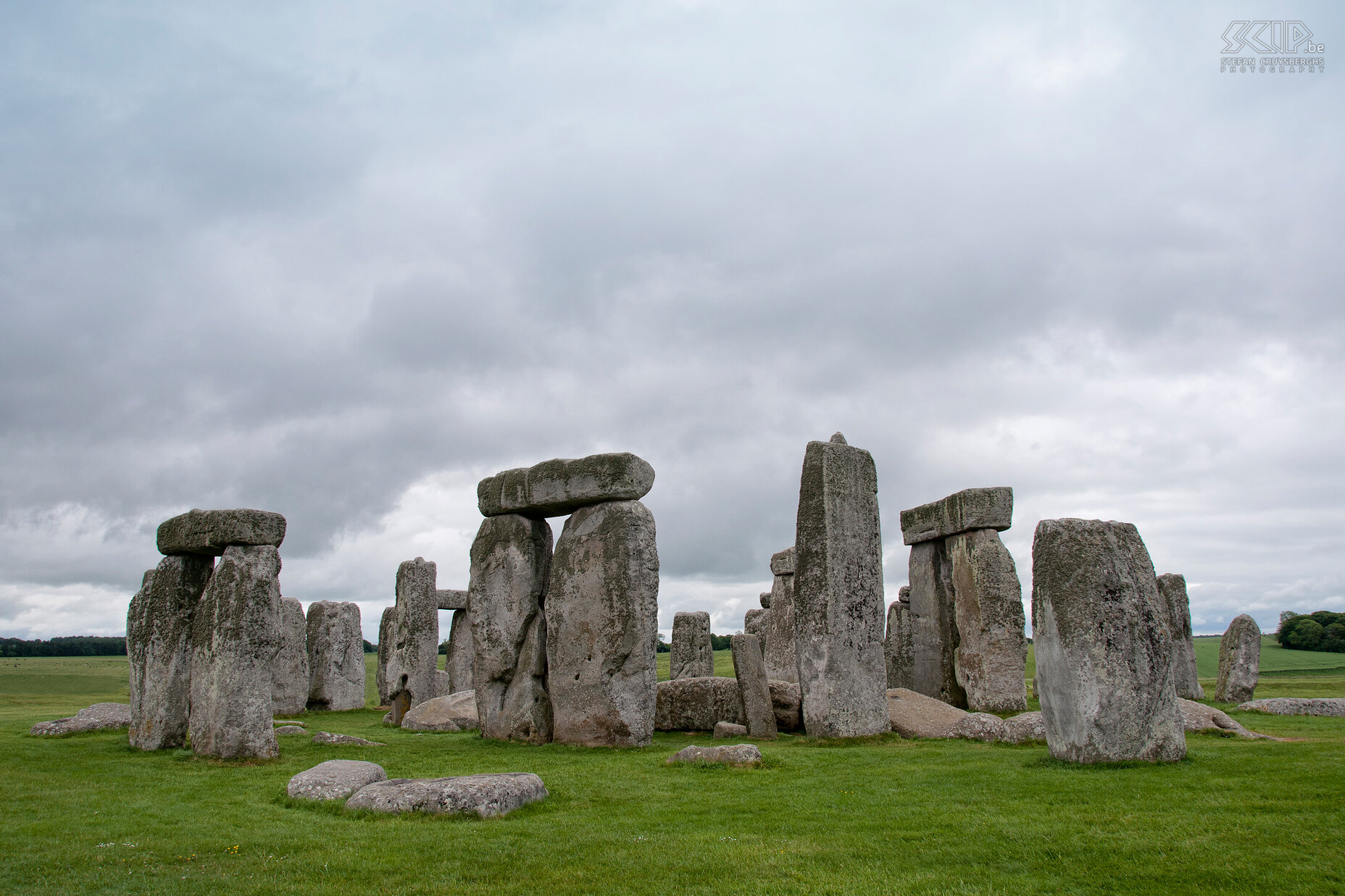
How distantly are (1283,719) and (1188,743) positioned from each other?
626 centimetres

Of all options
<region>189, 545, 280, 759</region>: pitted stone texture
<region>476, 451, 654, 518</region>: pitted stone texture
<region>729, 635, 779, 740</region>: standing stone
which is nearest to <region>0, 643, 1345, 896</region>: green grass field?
<region>189, 545, 280, 759</region>: pitted stone texture

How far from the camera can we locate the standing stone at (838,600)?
12.9 metres

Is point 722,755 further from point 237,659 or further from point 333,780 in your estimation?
point 237,659

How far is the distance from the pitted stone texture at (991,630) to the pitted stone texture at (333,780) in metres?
13.2

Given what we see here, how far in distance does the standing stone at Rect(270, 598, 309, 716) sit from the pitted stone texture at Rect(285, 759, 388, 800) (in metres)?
14.9

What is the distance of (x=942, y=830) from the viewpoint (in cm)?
679

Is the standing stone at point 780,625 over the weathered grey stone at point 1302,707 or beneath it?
over

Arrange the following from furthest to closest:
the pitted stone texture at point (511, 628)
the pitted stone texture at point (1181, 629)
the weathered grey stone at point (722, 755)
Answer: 1. the pitted stone texture at point (1181, 629)
2. the pitted stone texture at point (511, 628)
3. the weathered grey stone at point (722, 755)

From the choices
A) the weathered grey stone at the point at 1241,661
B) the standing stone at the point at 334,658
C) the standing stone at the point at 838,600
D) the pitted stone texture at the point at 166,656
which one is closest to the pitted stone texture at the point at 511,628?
the pitted stone texture at the point at 166,656

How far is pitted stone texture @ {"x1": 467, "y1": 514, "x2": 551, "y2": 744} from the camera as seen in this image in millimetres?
14656

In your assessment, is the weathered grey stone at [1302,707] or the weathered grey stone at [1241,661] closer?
the weathered grey stone at [1302,707]

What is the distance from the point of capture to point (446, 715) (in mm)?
17516

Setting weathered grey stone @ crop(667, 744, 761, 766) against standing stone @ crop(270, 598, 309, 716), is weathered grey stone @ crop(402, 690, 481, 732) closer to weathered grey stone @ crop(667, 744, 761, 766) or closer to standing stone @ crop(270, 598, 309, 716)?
standing stone @ crop(270, 598, 309, 716)

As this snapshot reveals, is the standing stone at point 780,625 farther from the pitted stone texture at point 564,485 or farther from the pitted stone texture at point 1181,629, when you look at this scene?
the pitted stone texture at point 564,485
